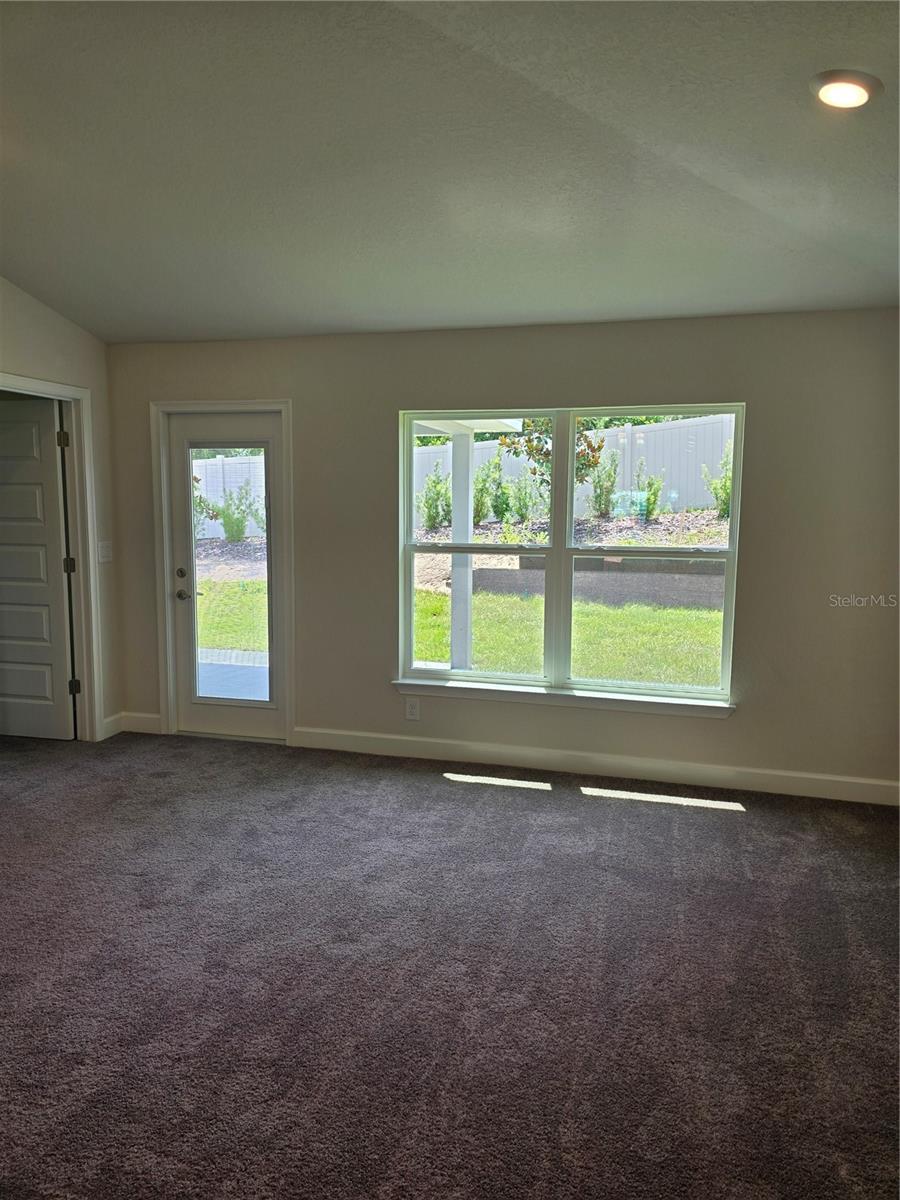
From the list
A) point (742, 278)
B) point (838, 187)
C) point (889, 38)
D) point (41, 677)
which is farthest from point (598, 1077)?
point (41, 677)

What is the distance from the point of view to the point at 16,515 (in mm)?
4977

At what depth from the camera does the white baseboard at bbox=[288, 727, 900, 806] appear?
4.12 m

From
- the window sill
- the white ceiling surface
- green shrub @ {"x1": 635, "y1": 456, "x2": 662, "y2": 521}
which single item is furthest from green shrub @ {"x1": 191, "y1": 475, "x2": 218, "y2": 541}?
green shrub @ {"x1": 635, "y1": 456, "x2": 662, "y2": 521}

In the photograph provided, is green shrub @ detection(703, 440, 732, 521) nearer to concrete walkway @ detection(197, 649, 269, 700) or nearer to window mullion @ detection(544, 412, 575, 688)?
Result: window mullion @ detection(544, 412, 575, 688)

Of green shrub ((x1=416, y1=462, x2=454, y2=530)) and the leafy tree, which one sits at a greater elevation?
the leafy tree

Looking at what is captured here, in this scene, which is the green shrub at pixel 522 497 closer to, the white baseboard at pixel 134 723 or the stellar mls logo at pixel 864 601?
the stellar mls logo at pixel 864 601

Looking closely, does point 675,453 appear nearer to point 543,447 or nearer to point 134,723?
point 543,447

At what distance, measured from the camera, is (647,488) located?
171 inches

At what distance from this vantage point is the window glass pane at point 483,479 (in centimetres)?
450

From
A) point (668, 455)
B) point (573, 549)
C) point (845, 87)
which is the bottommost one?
point (573, 549)

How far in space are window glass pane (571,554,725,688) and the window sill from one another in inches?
5.4

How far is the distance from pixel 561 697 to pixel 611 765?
1.52 ft

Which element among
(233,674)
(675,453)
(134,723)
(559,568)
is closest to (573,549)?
(559,568)

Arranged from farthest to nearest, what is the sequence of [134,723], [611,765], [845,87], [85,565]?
[134,723], [85,565], [611,765], [845,87]
